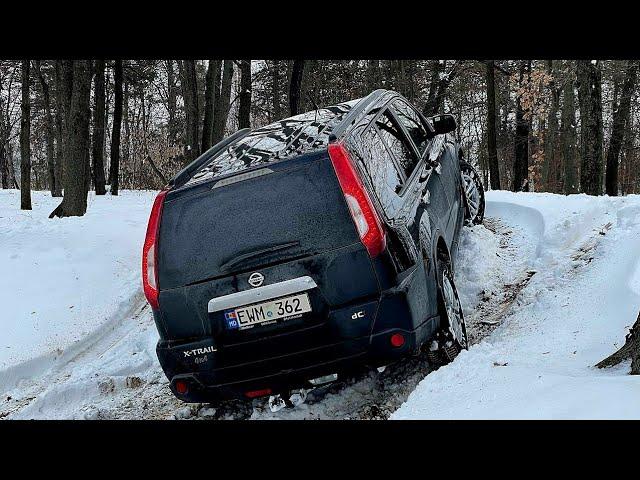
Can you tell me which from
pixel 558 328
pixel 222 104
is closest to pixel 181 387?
pixel 558 328

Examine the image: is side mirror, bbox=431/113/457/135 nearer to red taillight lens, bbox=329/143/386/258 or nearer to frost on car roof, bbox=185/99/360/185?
frost on car roof, bbox=185/99/360/185

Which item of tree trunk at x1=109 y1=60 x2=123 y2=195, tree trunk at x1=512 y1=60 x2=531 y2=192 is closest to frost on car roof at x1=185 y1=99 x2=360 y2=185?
tree trunk at x1=512 y1=60 x2=531 y2=192

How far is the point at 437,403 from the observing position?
115 inches

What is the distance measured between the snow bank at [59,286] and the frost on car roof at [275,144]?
3227mm

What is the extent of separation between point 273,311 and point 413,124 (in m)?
2.94

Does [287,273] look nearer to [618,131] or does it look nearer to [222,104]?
[222,104]

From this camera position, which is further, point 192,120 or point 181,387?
point 192,120

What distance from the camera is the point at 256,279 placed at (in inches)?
137

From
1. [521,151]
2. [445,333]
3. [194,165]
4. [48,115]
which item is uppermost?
[48,115]

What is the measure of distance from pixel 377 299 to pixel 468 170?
14.7ft

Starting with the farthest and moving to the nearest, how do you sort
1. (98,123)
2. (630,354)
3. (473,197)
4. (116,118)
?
1. (116,118)
2. (98,123)
3. (473,197)
4. (630,354)
